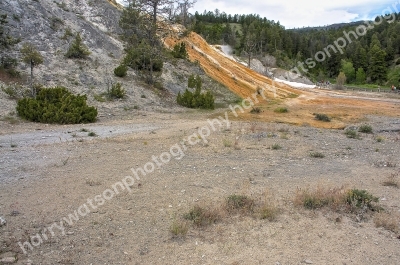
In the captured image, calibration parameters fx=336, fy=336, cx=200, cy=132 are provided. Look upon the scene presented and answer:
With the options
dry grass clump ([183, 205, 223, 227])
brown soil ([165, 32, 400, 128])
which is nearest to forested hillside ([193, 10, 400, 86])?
brown soil ([165, 32, 400, 128])

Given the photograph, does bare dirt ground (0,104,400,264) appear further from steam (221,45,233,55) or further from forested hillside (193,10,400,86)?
steam (221,45,233,55)

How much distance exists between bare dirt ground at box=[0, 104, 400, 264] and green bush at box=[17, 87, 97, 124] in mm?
2087

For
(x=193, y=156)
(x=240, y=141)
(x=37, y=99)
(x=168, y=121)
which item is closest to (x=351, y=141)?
(x=240, y=141)

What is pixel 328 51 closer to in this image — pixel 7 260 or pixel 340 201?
pixel 340 201

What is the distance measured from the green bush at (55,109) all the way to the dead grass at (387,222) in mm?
13986

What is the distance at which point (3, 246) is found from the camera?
5082 millimetres

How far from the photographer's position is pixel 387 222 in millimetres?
6113

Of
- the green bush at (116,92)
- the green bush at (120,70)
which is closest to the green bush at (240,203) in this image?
the green bush at (116,92)

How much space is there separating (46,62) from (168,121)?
10.7 meters

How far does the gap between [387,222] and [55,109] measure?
587 inches

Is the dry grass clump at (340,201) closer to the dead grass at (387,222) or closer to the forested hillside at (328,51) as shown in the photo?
the dead grass at (387,222)

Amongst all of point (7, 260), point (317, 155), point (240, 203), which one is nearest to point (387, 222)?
point (240, 203)

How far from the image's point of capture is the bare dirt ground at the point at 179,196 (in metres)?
5.17

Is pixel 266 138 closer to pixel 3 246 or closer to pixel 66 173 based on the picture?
pixel 66 173
